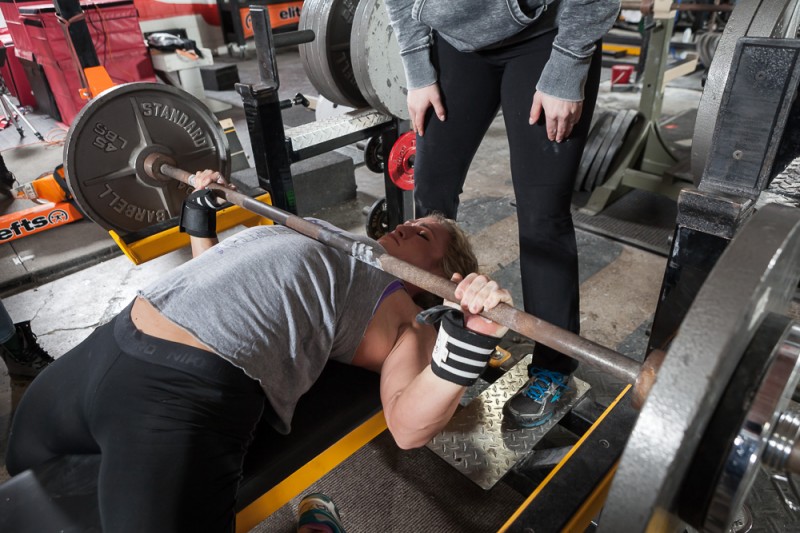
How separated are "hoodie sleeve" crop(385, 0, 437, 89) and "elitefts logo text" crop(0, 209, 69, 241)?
213 cm

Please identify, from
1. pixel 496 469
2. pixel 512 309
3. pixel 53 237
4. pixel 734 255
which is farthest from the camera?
pixel 53 237

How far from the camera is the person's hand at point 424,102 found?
1317mm

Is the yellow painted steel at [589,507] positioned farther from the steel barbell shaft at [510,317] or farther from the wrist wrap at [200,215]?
the wrist wrap at [200,215]

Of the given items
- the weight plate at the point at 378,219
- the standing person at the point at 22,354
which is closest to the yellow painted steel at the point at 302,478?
the standing person at the point at 22,354

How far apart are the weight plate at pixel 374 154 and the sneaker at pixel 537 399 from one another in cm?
124

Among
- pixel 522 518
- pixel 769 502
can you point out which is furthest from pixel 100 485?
pixel 769 502

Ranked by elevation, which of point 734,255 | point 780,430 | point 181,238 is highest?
point 734,255

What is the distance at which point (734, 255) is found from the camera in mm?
498

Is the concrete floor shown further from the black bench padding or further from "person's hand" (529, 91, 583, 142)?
"person's hand" (529, 91, 583, 142)

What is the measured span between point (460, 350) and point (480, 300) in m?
0.09

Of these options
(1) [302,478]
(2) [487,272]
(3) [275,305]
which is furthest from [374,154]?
(1) [302,478]

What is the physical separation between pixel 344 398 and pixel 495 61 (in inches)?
32.2

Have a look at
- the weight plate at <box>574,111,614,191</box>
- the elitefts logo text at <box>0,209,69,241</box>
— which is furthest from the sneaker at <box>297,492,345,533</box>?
the elitefts logo text at <box>0,209,69,241</box>

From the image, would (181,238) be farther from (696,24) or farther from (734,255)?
(696,24)
